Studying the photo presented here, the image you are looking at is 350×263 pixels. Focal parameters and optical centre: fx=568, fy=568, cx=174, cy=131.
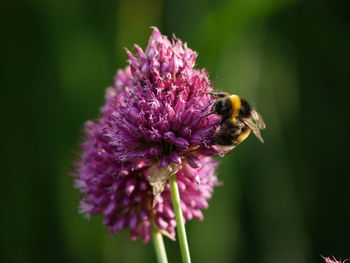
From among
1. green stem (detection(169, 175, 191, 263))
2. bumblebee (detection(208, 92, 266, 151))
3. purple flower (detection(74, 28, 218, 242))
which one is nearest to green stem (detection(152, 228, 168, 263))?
purple flower (detection(74, 28, 218, 242))

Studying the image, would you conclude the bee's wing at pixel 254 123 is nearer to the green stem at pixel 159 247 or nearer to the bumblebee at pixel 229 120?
the bumblebee at pixel 229 120

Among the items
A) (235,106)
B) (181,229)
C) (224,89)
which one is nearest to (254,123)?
(235,106)

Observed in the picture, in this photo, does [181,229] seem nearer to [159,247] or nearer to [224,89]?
[159,247]

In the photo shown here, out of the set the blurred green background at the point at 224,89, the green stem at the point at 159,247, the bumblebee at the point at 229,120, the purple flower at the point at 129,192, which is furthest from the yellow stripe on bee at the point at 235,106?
the blurred green background at the point at 224,89

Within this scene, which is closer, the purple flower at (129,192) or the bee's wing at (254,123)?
the bee's wing at (254,123)

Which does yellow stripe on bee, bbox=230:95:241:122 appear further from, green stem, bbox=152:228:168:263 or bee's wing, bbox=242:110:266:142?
green stem, bbox=152:228:168:263

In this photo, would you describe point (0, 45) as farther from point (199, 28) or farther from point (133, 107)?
point (133, 107)
